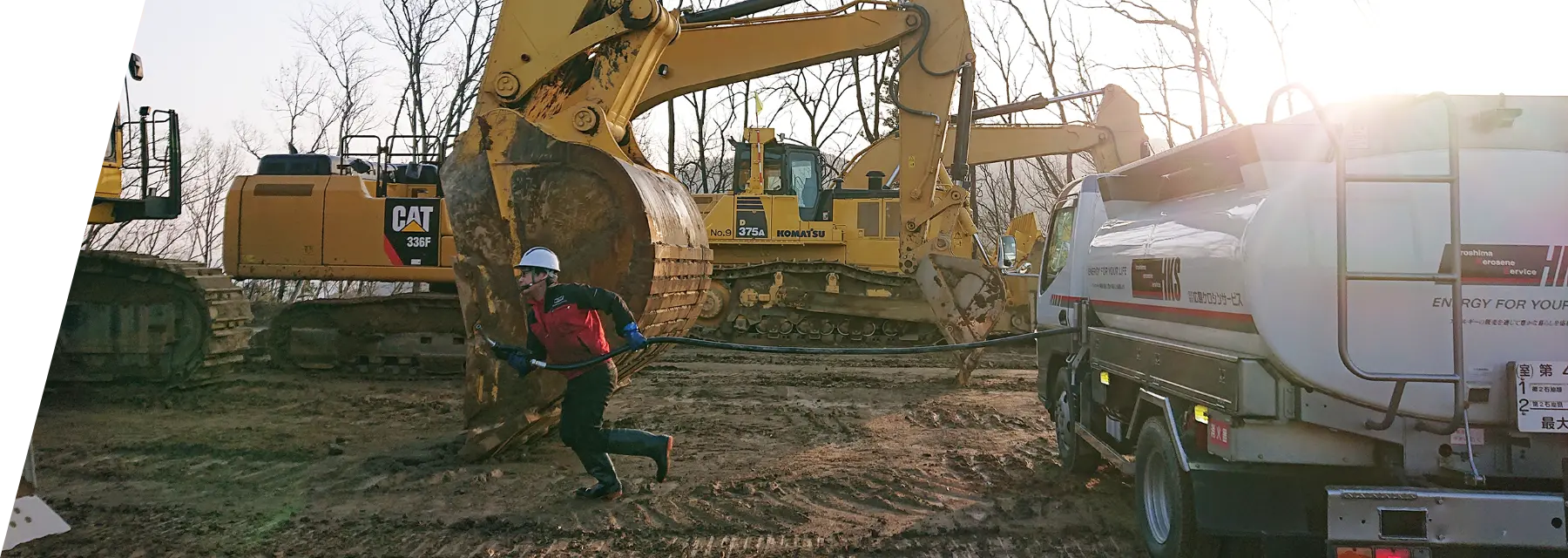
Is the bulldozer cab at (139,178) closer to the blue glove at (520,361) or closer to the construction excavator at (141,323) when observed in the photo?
the construction excavator at (141,323)

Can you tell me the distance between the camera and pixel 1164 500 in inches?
199

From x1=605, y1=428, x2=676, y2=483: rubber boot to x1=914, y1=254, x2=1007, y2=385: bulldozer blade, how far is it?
669 centimetres

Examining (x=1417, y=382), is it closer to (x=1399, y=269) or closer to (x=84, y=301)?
(x=1399, y=269)

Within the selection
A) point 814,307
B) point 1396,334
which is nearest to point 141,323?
point 814,307

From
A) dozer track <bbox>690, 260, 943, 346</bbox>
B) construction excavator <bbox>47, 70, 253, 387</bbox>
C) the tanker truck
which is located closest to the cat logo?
construction excavator <bbox>47, 70, 253, 387</bbox>

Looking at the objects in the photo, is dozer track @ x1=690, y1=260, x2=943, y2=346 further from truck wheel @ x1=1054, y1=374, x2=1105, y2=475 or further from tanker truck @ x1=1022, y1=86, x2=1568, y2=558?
tanker truck @ x1=1022, y1=86, x2=1568, y2=558

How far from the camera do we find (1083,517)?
614 centimetres

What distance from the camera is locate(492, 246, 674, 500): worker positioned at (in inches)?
243

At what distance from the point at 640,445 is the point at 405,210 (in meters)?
6.91

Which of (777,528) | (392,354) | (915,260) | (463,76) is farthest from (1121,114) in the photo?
(463,76)

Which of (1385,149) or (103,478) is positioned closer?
(1385,149)

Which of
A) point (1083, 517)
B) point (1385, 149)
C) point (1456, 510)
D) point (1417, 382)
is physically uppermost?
point (1385, 149)

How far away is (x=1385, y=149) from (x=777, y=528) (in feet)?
12.1

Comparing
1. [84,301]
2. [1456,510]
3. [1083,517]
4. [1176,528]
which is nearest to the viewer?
[1456,510]
